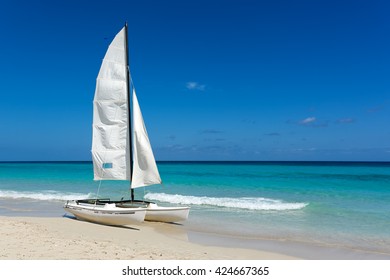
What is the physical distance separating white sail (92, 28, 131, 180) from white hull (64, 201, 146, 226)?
1711 mm

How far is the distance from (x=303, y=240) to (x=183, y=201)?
11.5 meters

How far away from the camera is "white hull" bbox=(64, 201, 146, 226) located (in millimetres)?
12961

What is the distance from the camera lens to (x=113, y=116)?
1515 centimetres

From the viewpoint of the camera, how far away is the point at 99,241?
10.1 m

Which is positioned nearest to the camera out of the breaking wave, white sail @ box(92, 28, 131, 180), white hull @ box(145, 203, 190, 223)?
white hull @ box(145, 203, 190, 223)

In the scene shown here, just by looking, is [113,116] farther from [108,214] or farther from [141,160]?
[108,214]

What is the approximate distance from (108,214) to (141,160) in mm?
2885

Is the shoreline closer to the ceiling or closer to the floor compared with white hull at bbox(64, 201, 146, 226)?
closer to the floor

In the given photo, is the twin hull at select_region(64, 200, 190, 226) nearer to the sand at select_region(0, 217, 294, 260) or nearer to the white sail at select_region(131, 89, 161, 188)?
the sand at select_region(0, 217, 294, 260)

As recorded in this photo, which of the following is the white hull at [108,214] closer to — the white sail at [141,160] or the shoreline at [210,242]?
the shoreline at [210,242]

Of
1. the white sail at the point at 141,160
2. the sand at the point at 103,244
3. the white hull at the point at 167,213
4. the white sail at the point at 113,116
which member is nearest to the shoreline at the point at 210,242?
the sand at the point at 103,244

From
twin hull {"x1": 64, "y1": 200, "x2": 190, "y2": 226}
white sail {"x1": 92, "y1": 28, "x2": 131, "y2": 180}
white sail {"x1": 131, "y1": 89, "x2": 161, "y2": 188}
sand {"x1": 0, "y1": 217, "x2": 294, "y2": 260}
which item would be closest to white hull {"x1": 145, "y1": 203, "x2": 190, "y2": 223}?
twin hull {"x1": 64, "y1": 200, "x2": 190, "y2": 226}
